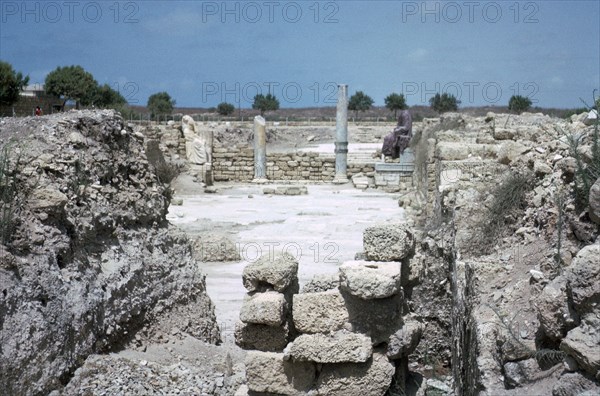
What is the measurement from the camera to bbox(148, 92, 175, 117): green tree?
63.3 m

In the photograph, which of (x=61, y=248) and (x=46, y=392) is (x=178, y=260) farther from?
(x=46, y=392)

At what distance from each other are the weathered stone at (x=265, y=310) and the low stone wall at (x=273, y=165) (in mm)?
23557

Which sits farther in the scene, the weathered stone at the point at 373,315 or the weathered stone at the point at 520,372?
the weathered stone at the point at 373,315

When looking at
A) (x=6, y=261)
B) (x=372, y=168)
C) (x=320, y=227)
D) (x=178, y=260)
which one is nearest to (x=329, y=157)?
(x=372, y=168)

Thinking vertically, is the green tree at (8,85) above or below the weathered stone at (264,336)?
above

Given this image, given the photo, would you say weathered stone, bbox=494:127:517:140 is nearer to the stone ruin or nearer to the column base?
the stone ruin

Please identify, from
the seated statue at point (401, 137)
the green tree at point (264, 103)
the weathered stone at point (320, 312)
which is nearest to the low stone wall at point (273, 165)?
the seated statue at point (401, 137)

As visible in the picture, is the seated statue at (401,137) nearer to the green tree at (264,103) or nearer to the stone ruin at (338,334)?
the stone ruin at (338,334)

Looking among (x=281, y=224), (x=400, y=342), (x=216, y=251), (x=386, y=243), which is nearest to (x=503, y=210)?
(x=386, y=243)

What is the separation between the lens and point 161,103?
65.7 m

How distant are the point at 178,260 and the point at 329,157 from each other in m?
22.6

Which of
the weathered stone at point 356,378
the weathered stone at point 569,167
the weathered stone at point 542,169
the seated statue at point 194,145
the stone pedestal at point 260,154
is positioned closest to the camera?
the weathered stone at point 569,167

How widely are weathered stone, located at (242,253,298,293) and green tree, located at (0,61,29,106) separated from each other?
32.7m

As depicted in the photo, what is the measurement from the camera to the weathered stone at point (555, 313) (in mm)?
3293
